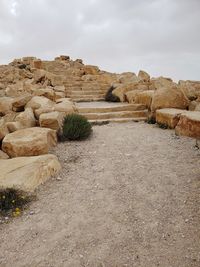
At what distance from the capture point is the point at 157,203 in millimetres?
3875

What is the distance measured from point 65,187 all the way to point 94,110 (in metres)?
5.25

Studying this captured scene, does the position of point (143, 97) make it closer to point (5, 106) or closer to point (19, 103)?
point (19, 103)

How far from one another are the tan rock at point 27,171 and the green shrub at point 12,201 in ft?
0.29

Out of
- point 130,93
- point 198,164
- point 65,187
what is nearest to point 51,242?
point 65,187

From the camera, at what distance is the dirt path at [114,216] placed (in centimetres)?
297

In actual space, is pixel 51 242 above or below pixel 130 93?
below

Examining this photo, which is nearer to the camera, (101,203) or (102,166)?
(101,203)

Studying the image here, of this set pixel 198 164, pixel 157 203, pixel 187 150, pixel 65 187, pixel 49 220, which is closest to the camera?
pixel 49 220

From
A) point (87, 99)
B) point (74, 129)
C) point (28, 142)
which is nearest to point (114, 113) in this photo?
point (74, 129)

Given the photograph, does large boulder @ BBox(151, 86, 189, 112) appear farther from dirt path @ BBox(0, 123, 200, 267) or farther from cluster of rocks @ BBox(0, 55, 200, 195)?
dirt path @ BBox(0, 123, 200, 267)

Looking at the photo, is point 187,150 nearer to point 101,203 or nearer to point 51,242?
point 101,203

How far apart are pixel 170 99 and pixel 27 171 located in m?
5.26

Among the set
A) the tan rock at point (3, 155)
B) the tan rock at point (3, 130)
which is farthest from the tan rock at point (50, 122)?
the tan rock at point (3, 155)

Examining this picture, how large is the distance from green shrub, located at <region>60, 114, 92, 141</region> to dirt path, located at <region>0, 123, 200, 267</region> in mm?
877
